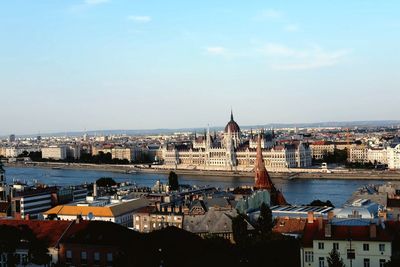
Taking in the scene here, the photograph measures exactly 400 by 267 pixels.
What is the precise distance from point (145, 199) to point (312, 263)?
483 inches

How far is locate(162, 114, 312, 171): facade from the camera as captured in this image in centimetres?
5860

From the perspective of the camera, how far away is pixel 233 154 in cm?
6169

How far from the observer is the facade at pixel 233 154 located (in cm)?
5860

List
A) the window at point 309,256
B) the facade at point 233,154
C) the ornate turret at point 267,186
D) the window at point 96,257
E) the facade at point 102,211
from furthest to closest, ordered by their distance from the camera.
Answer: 1. the facade at point 233,154
2. the ornate turret at point 267,186
3. the facade at point 102,211
4. the window at point 96,257
5. the window at point 309,256

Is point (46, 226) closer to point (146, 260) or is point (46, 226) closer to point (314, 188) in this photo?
point (146, 260)

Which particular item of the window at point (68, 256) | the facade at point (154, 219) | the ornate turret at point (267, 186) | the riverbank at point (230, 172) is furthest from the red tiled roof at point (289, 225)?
the riverbank at point (230, 172)

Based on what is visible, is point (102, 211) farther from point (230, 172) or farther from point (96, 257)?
point (230, 172)

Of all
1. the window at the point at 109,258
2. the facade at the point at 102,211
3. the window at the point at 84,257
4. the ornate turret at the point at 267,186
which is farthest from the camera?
the ornate turret at the point at 267,186

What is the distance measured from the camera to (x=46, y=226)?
48.0 ft

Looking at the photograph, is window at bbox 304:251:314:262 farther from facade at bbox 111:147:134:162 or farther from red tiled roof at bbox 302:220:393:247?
facade at bbox 111:147:134:162

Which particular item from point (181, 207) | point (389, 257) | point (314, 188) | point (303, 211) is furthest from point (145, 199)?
point (314, 188)

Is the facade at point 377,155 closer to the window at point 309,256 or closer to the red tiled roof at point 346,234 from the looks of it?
the red tiled roof at point 346,234

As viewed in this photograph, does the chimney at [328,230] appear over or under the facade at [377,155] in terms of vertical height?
over

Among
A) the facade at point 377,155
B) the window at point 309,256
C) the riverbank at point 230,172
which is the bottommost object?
the riverbank at point 230,172
